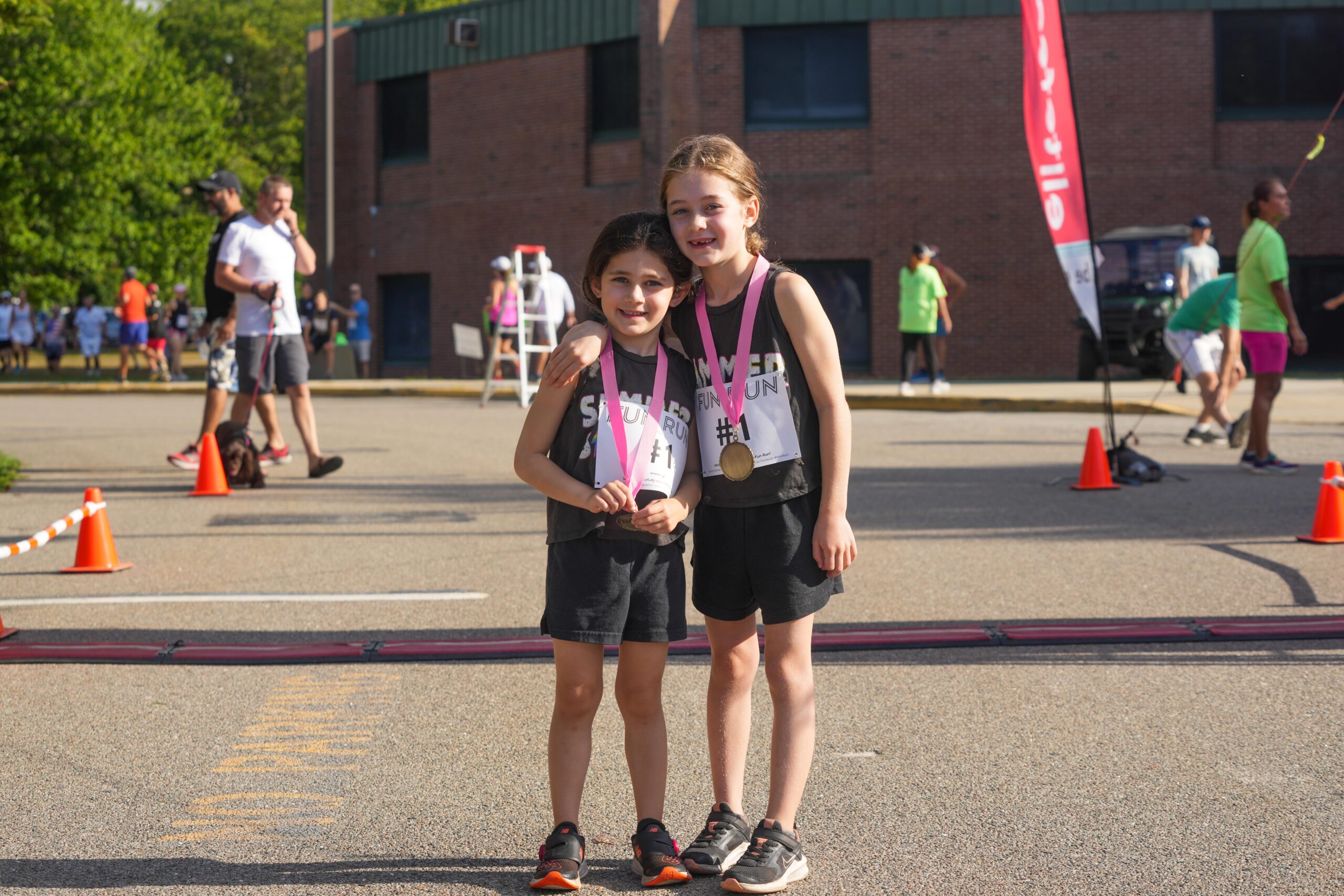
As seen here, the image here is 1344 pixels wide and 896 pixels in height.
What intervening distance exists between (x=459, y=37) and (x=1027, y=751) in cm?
2982

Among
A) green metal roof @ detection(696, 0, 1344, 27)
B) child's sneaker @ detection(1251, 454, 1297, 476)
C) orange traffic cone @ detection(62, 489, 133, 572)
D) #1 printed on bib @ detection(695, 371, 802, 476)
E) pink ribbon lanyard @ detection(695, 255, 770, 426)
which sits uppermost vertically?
green metal roof @ detection(696, 0, 1344, 27)

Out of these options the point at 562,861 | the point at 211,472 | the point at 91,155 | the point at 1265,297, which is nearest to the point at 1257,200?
the point at 1265,297

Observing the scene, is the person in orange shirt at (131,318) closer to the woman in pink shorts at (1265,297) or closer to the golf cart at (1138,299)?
Result: the golf cart at (1138,299)

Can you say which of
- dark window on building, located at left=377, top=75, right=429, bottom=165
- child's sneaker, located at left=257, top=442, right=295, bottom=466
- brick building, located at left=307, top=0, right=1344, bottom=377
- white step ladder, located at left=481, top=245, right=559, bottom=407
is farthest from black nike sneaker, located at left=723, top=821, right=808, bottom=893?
dark window on building, located at left=377, top=75, right=429, bottom=165

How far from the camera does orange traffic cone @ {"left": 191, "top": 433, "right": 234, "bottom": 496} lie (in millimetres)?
10531

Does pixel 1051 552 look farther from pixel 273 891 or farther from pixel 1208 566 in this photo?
pixel 273 891

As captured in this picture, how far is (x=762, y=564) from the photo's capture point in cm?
357

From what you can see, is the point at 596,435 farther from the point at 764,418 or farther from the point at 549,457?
the point at 764,418

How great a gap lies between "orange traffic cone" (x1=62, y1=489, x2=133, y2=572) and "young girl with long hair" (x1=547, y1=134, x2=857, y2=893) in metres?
4.88

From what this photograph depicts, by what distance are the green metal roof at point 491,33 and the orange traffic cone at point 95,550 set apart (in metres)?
23.4

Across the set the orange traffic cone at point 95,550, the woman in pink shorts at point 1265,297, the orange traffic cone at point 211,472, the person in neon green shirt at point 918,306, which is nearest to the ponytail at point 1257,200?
the woman in pink shorts at point 1265,297

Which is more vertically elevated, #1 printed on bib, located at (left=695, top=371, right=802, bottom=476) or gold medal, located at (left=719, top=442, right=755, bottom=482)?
#1 printed on bib, located at (left=695, top=371, right=802, bottom=476)

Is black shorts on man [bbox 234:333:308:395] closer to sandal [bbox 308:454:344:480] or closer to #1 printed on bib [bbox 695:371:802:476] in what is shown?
sandal [bbox 308:454:344:480]

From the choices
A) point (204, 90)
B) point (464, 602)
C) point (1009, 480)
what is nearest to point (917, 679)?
point (464, 602)
